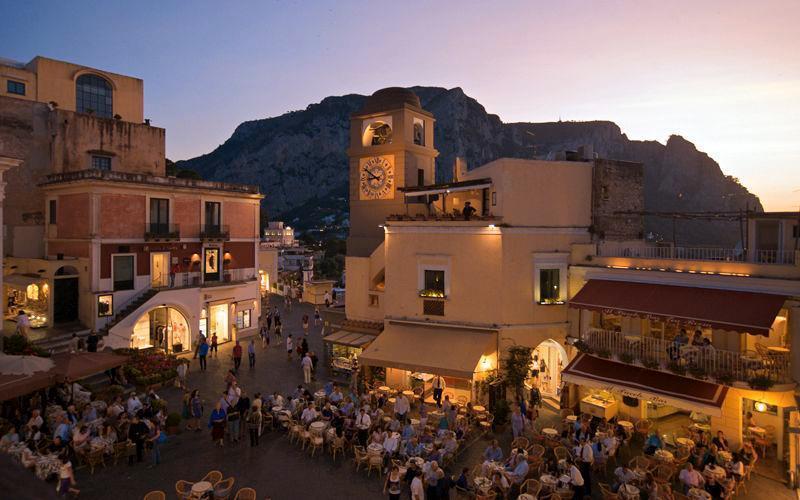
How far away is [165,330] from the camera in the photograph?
26.8 metres

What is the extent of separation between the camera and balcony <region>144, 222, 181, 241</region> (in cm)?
2631

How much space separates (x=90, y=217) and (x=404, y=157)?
658 inches

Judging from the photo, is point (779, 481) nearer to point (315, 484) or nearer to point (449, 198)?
point (315, 484)

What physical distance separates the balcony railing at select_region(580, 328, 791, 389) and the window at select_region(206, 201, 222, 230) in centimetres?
2313

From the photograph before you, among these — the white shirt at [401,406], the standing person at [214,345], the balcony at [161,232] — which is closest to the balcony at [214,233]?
the balcony at [161,232]

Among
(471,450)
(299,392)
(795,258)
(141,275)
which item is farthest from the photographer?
(141,275)

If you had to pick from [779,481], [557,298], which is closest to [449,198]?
[557,298]

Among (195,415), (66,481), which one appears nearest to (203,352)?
(195,415)

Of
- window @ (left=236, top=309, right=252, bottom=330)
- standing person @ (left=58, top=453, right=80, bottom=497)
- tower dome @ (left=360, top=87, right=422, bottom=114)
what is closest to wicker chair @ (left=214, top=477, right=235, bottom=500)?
standing person @ (left=58, top=453, right=80, bottom=497)

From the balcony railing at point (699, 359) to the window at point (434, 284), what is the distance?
6545 mm

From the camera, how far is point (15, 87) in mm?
29359

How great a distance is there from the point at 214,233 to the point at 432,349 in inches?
680

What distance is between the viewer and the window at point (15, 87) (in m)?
29.1

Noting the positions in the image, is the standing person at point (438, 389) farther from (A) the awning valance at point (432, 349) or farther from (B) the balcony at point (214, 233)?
(B) the balcony at point (214, 233)
